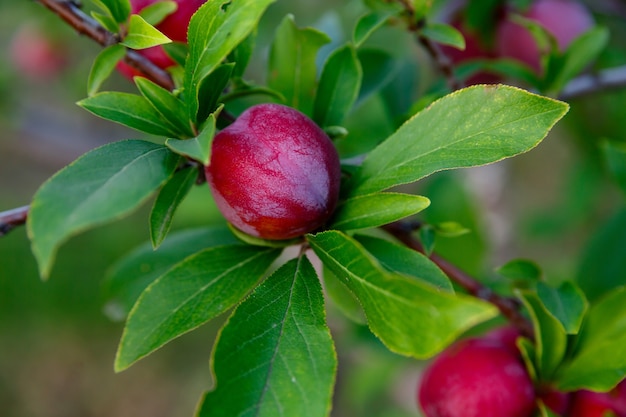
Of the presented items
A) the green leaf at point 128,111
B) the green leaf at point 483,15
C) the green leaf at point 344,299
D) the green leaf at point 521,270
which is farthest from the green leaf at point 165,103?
the green leaf at point 483,15

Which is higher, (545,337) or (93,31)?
(93,31)

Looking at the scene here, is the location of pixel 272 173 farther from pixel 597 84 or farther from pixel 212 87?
pixel 597 84

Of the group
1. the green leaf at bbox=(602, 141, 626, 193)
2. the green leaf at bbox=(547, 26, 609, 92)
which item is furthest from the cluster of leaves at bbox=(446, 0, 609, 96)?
the green leaf at bbox=(602, 141, 626, 193)

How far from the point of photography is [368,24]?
2.16 feet

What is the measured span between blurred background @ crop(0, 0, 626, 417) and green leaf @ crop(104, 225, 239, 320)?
0.03 m

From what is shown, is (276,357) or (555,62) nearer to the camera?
(276,357)

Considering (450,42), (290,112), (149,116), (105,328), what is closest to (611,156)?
(450,42)

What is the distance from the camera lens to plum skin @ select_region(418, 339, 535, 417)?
647mm

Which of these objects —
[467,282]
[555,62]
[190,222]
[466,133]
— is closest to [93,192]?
[466,133]

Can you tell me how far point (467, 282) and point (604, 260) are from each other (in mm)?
332

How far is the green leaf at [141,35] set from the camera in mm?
522

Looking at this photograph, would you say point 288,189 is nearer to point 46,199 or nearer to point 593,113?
point 46,199

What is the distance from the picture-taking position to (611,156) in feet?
2.51

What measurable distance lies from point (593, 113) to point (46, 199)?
1.13m
